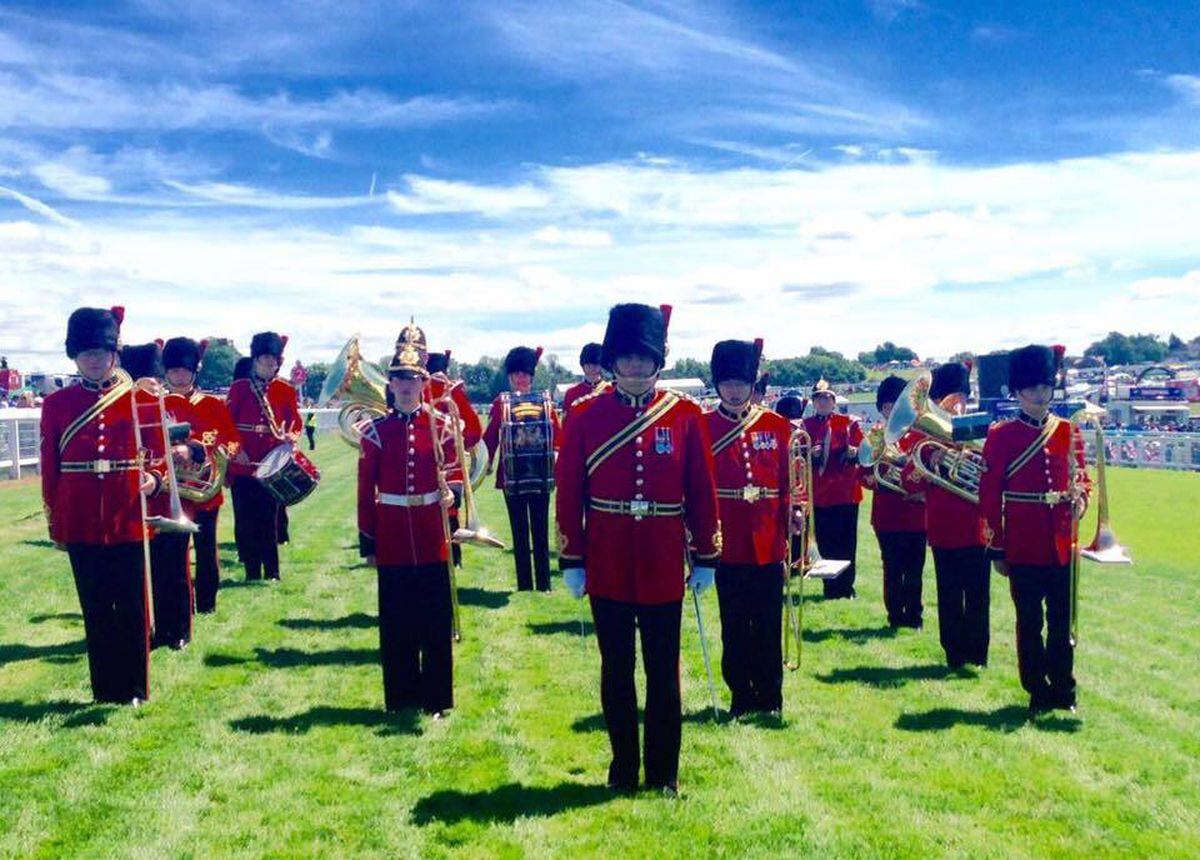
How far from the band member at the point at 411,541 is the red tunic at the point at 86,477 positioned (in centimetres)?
184

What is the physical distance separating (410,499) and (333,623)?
414 centimetres

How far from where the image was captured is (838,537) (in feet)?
43.4

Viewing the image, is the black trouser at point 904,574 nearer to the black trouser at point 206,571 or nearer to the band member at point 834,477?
the band member at point 834,477

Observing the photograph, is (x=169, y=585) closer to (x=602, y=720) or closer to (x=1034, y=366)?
(x=602, y=720)

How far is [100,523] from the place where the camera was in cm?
772

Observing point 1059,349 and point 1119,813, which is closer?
point 1119,813

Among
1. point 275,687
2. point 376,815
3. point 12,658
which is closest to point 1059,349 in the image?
point 376,815

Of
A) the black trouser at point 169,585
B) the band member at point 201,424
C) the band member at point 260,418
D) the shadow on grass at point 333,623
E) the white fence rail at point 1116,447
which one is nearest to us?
the black trouser at point 169,585

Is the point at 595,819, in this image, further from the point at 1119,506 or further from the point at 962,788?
the point at 1119,506

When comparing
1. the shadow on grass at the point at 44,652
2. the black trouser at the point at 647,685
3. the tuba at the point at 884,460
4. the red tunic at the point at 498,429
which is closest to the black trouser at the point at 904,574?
the tuba at the point at 884,460

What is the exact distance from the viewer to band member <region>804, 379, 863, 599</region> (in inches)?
512

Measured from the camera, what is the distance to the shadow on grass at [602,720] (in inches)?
299

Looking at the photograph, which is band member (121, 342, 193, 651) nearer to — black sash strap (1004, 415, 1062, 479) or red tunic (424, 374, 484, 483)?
red tunic (424, 374, 484, 483)

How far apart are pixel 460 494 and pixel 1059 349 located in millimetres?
4898
